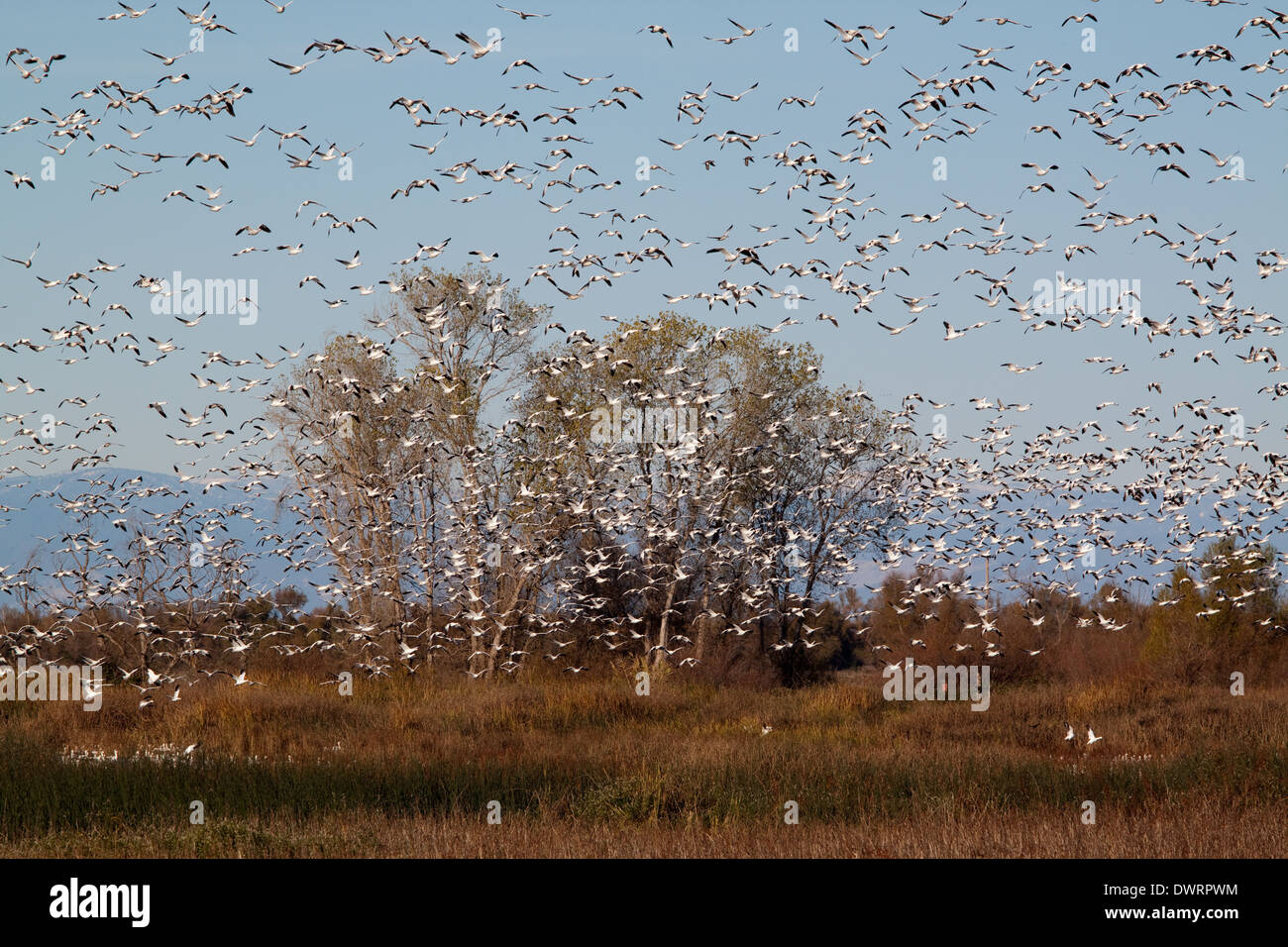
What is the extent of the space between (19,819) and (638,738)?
12.4m

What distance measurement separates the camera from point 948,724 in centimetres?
2942

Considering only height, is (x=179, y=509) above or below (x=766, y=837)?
above

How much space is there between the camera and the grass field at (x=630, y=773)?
46.8 feet

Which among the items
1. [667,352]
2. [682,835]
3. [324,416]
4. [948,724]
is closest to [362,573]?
[324,416]

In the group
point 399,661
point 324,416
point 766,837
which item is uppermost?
point 324,416

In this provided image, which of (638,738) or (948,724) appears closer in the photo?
(638,738)

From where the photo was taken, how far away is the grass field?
14.2 meters

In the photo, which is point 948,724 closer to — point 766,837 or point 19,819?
point 766,837

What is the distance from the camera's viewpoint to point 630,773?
2148cm

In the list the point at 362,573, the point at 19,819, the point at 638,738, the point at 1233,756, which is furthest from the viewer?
the point at 362,573

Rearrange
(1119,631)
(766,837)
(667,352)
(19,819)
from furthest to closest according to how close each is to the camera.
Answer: (1119,631) < (667,352) < (19,819) < (766,837)
